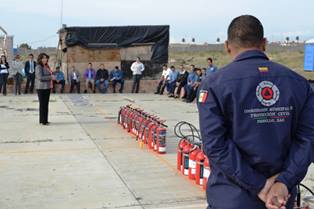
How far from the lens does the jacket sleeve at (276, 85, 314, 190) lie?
2.69 metres

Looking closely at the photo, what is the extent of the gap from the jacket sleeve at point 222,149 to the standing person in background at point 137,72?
2009 cm

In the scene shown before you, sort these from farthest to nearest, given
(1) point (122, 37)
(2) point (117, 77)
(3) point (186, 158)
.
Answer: (1) point (122, 37), (2) point (117, 77), (3) point (186, 158)

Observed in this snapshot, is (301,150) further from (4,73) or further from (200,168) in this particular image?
(4,73)

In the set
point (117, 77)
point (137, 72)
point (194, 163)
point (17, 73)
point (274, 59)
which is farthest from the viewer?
point (274, 59)

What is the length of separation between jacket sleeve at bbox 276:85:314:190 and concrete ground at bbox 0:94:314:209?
3.30 metres

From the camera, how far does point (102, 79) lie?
22562 mm

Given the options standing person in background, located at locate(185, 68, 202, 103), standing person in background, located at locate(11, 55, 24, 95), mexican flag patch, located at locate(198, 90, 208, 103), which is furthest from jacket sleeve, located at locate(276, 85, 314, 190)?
standing person in background, located at locate(11, 55, 24, 95)

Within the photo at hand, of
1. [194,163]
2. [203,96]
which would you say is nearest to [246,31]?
[203,96]

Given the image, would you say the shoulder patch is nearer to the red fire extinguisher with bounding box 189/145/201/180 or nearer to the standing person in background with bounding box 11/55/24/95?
the red fire extinguisher with bounding box 189/145/201/180

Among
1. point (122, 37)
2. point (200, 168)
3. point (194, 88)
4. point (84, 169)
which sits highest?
point (122, 37)

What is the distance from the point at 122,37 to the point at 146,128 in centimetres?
1547

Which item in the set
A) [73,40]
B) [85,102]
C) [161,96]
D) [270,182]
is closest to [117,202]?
[270,182]

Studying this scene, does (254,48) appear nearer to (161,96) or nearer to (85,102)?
(85,102)

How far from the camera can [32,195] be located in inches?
253
